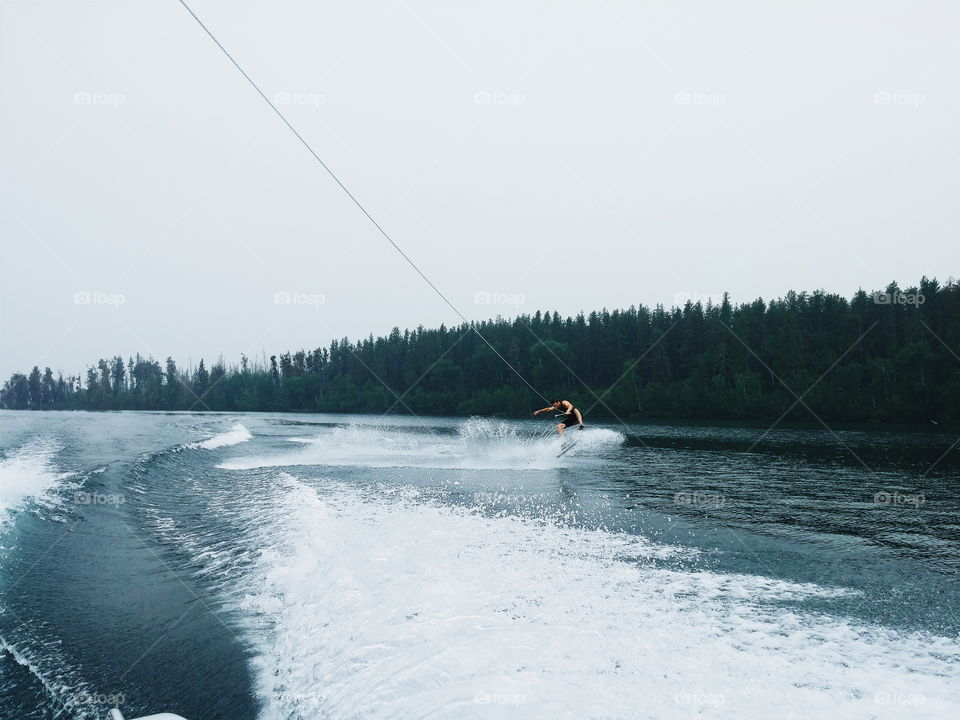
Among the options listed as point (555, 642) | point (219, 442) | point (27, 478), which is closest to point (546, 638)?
point (555, 642)

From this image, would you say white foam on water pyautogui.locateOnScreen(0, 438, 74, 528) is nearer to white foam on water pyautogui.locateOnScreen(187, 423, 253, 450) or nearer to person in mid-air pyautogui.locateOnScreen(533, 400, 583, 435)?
white foam on water pyautogui.locateOnScreen(187, 423, 253, 450)

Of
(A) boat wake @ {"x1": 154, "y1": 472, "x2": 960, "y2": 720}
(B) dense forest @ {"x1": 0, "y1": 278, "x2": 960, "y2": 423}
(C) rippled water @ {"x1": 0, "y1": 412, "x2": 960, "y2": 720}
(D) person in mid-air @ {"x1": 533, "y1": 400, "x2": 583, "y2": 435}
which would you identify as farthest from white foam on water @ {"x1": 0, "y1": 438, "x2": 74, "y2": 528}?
(B) dense forest @ {"x1": 0, "y1": 278, "x2": 960, "y2": 423}

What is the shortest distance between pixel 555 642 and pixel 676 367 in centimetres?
8315

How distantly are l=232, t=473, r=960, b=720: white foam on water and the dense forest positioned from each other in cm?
5920

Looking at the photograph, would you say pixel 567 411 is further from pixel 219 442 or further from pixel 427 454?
pixel 219 442

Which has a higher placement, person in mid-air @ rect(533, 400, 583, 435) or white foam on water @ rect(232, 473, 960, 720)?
person in mid-air @ rect(533, 400, 583, 435)

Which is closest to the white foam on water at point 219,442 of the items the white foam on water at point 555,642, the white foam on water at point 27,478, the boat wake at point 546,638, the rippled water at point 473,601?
the white foam on water at point 27,478

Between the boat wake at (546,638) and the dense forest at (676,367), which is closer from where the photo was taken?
the boat wake at (546,638)

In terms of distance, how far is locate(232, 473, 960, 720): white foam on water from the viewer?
496 cm

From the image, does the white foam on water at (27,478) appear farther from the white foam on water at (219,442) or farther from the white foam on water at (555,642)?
the white foam on water at (555,642)

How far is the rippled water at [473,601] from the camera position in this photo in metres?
5.16

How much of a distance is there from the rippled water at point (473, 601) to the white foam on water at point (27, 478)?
0.62 feet

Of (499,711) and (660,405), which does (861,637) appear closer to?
(499,711)

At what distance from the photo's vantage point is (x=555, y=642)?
19.7 feet
